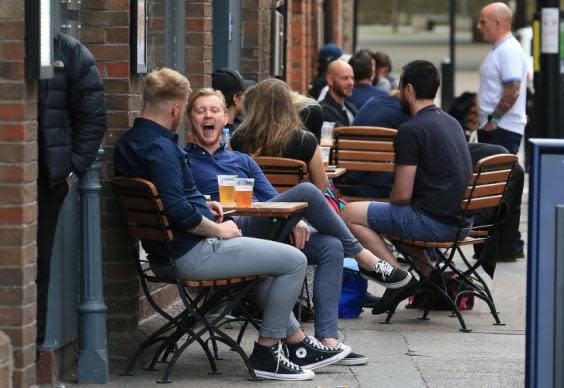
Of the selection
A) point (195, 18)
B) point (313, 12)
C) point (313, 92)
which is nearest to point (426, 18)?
point (313, 12)

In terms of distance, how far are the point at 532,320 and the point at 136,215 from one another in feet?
7.53

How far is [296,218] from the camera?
6.88 m

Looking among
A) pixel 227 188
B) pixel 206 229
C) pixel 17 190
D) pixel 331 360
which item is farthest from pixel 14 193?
pixel 331 360

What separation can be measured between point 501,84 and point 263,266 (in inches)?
203

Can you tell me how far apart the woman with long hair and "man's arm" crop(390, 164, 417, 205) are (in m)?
0.41

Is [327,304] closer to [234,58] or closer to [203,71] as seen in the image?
[203,71]

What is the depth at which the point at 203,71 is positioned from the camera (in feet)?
28.3

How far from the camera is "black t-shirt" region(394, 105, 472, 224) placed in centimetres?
798

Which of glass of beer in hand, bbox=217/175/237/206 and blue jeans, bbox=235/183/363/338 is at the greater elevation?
glass of beer in hand, bbox=217/175/237/206

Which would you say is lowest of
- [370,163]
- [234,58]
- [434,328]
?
[434,328]

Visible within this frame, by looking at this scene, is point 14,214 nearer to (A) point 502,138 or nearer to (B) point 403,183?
(B) point 403,183

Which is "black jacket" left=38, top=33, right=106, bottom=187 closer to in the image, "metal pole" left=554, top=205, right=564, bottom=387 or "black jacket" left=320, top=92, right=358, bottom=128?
"metal pole" left=554, top=205, right=564, bottom=387

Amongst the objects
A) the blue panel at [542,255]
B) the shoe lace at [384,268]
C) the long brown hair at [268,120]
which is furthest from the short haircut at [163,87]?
the blue panel at [542,255]

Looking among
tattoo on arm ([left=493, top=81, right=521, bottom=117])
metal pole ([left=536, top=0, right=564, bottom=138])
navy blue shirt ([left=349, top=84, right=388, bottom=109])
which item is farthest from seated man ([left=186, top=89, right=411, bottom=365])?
metal pole ([left=536, top=0, right=564, bottom=138])
